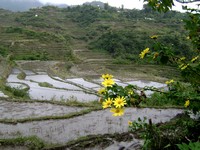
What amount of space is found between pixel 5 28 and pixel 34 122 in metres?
30.0

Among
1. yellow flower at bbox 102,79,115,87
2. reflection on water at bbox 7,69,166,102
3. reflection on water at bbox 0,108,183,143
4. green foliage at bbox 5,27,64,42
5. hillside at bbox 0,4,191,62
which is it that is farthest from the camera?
green foliage at bbox 5,27,64,42

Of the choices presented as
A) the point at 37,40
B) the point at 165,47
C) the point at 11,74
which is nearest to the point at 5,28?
the point at 37,40

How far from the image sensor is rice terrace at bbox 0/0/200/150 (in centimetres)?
214

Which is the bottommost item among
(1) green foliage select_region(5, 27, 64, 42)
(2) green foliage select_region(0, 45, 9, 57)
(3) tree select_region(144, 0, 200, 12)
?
(2) green foliage select_region(0, 45, 9, 57)

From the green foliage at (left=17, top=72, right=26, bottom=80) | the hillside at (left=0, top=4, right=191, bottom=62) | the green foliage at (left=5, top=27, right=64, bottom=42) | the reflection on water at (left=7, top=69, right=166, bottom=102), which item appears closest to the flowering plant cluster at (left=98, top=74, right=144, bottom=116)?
the reflection on water at (left=7, top=69, right=166, bottom=102)

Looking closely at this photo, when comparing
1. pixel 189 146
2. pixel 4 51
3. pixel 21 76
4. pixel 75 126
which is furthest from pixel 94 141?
pixel 4 51

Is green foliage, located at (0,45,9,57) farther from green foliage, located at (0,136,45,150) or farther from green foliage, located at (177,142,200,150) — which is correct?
green foliage, located at (177,142,200,150)

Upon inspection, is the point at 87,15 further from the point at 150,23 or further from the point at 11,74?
the point at 11,74

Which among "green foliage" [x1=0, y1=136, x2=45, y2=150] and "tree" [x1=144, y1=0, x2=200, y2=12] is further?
"green foliage" [x1=0, y1=136, x2=45, y2=150]

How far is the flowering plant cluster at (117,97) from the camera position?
180 centimetres

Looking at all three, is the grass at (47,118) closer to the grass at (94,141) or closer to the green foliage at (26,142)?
the green foliage at (26,142)

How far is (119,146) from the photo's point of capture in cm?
581

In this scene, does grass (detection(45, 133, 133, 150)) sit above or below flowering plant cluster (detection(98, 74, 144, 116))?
below

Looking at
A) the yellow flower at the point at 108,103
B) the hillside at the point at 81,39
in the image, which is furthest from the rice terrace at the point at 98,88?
the hillside at the point at 81,39
